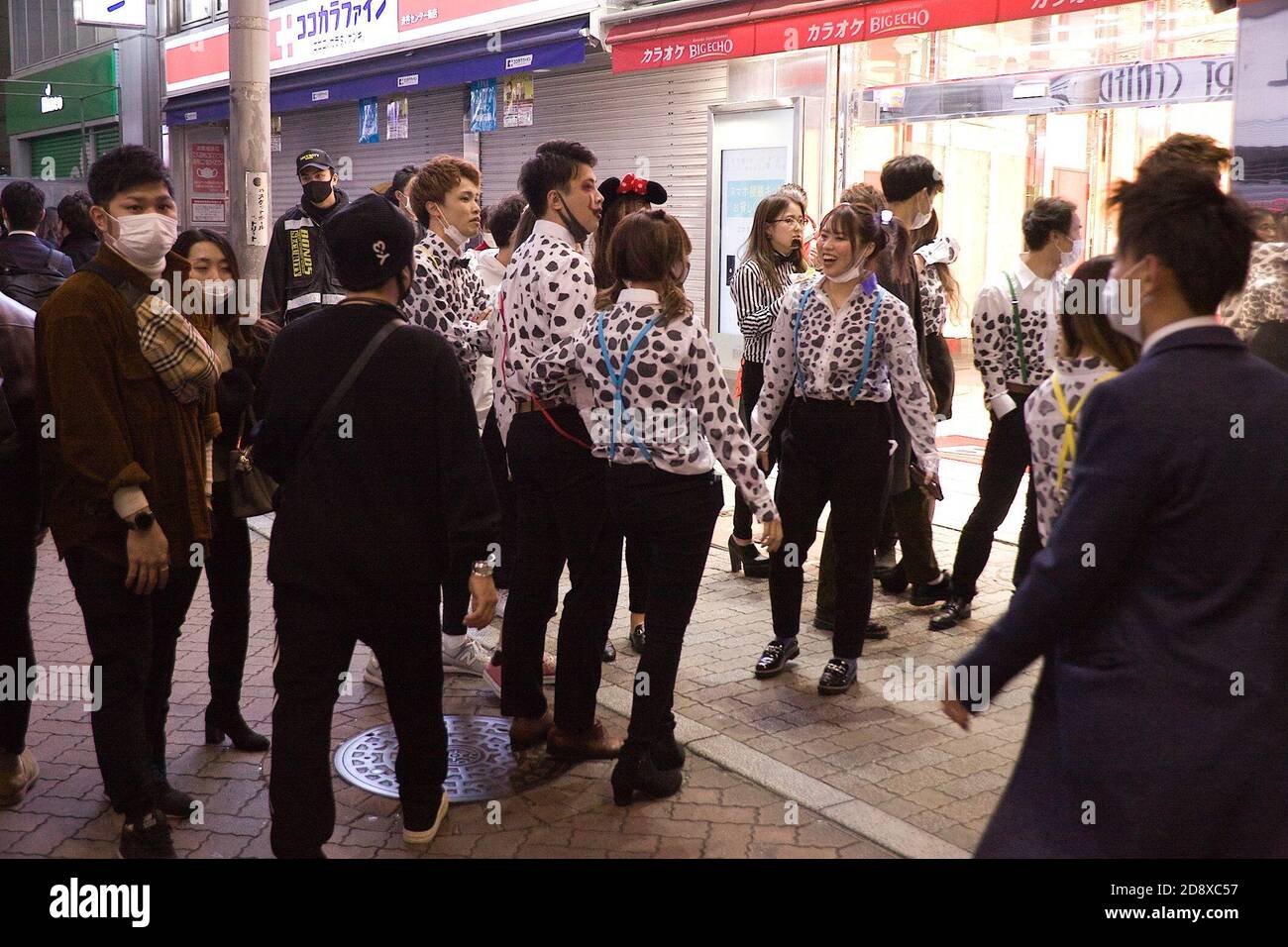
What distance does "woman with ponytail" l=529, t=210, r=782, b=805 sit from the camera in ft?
13.8

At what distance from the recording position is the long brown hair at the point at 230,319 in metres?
4.46

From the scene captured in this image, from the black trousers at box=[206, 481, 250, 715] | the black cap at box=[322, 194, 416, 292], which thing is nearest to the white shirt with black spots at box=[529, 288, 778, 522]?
the black cap at box=[322, 194, 416, 292]

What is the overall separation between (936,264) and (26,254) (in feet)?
17.8

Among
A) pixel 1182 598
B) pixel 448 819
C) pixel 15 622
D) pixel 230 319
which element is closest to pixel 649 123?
pixel 230 319

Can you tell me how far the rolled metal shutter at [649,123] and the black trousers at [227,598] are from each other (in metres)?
7.47

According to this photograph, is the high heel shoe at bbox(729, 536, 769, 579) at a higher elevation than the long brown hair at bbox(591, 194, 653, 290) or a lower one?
lower

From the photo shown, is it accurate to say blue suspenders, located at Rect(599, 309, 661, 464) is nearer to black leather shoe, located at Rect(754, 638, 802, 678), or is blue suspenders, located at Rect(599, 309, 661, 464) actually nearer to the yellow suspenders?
the yellow suspenders

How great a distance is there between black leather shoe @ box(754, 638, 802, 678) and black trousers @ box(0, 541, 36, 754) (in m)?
2.97

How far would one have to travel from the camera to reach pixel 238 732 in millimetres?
4863

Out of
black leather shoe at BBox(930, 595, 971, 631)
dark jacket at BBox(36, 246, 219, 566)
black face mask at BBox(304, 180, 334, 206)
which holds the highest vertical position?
black face mask at BBox(304, 180, 334, 206)

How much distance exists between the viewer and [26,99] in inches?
1077

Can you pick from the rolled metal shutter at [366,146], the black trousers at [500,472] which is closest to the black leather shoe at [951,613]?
the black trousers at [500,472]

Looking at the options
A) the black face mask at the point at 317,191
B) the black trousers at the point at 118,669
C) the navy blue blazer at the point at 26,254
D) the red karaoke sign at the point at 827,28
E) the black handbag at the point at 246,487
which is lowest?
the black trousers at the point at 118,669

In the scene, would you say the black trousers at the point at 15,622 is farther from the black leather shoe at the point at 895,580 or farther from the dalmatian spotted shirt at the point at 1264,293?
the black leather shoe at the point at 895,580
